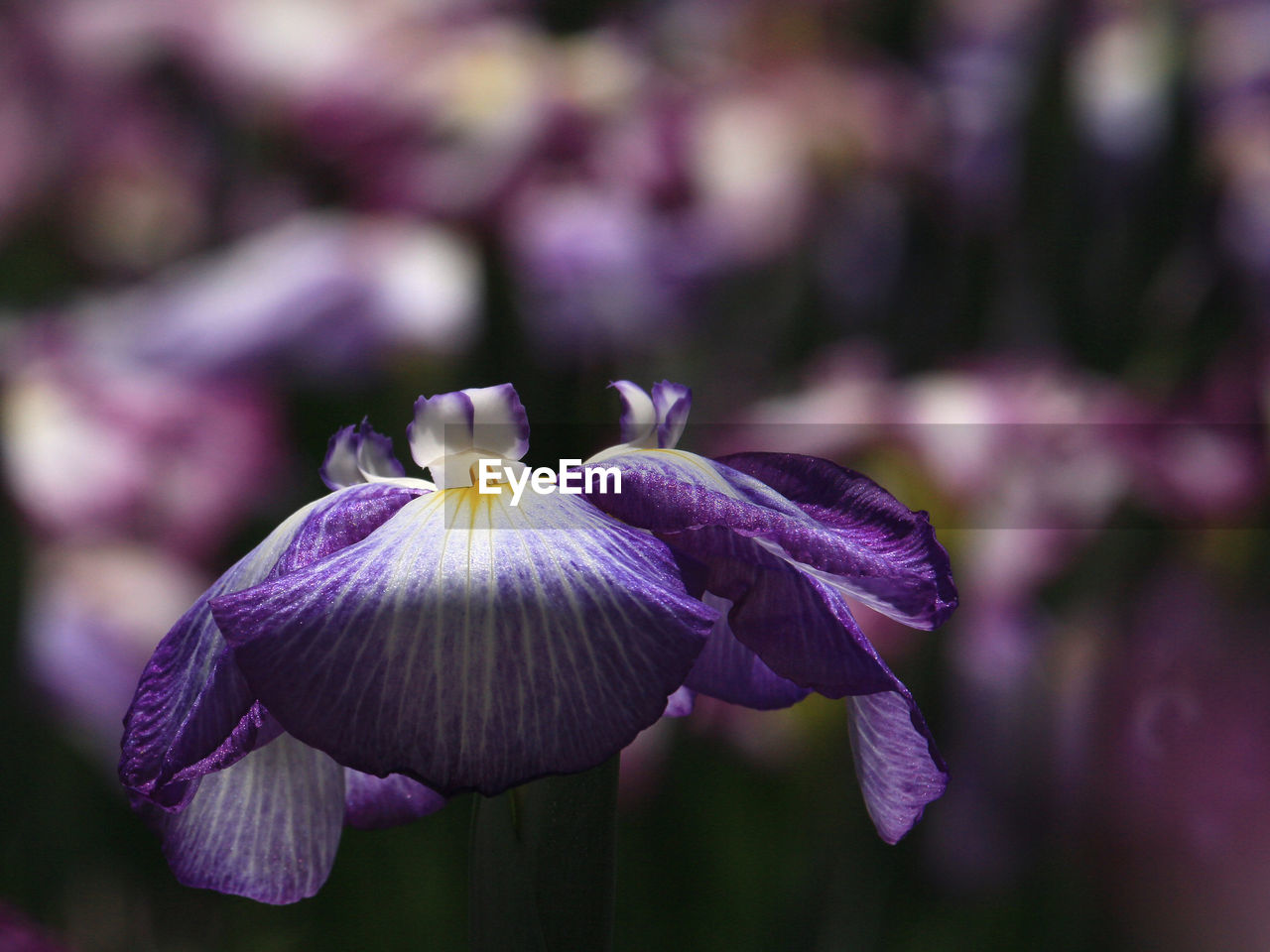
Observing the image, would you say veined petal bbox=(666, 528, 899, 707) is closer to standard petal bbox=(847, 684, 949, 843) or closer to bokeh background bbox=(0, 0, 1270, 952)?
standard petal bbox=(847, 684, 949, 843)

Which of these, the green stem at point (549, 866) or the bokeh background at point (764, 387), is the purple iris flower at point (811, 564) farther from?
the bokeh background at point (764, 387)

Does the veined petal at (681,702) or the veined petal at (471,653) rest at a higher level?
the veined petal at (471,653)

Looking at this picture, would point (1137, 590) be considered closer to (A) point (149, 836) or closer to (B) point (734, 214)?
(B) point (734, 214)

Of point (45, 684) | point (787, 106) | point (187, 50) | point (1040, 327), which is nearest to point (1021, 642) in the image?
point (1040, 327)

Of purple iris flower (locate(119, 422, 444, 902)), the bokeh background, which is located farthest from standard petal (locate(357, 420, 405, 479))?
the bokeh background

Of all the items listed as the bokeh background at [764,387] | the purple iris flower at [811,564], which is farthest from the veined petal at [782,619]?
the bokeh background at [764,387]

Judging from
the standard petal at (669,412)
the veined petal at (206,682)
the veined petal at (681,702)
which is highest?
the standard petal at (669,412)

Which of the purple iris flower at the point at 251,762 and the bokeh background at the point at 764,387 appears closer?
the purple iris flower at the point at 251,762
